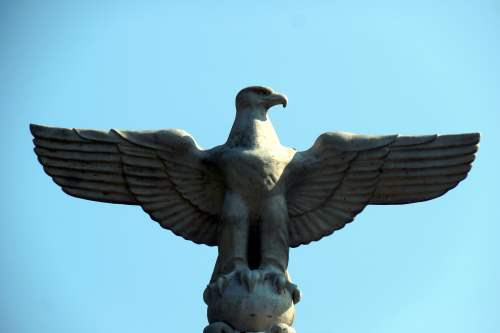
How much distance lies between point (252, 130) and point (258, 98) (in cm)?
41

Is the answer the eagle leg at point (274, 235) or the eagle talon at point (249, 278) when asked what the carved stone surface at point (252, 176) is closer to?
the eagle leg at point (274, 235)

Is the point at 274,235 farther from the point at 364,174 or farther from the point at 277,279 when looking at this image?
the point at 364,174

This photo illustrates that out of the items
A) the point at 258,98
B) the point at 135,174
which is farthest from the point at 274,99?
the point at 135,174

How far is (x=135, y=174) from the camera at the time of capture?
547 inches

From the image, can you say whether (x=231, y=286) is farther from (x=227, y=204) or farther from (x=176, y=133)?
(x=176, y=133)

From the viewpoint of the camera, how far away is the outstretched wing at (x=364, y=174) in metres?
13.8

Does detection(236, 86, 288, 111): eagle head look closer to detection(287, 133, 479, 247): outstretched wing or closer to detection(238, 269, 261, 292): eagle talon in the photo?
detection(287, 133, 479, 247): outstretched wing

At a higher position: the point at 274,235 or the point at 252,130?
the point at 252,130

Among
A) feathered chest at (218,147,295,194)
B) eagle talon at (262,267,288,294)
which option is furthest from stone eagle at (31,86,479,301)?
eagle talon at (262,267,288,294)

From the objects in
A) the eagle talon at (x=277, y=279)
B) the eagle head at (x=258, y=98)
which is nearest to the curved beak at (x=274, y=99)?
the eagle head at (x=258, y=98)

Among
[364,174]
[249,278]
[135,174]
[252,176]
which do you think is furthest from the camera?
[135,174]

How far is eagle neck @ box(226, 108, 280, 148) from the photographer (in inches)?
540

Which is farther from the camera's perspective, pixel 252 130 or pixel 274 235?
pixel 252 130

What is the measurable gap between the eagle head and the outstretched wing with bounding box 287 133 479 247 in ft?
1.98
